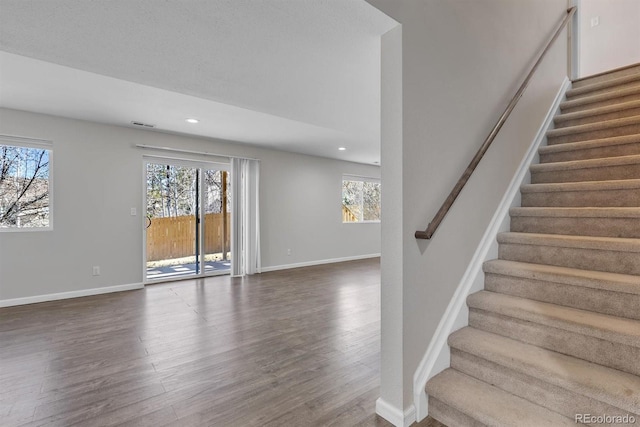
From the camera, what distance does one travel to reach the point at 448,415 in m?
1.55

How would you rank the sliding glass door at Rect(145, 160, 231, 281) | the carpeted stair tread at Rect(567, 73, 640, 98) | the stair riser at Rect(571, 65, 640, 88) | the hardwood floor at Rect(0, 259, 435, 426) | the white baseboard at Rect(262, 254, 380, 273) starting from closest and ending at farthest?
the hardwood floor at Rect(0, 259, 435, 426) < the carpeted stair tread at Rect(567, 73, 640, 98) < the stair riser at Rect(571, 65, 640, 88) < the sliding glass door at Rect(145, 160, 231, 281) < the white baseboard at Rect(262, 254, 380, 273)

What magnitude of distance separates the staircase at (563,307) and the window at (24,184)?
191 inches

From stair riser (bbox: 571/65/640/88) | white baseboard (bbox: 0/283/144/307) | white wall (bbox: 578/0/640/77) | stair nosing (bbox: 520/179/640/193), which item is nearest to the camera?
stair nosing (bbox: 520/179/640/193)

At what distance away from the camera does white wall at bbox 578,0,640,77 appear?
3984mm

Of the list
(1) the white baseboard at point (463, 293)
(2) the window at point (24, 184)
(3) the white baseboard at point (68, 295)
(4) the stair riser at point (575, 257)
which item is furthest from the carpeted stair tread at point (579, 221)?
(2) the window at point (24, 184)

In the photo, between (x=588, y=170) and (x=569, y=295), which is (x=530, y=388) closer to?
(x=569, y=295)

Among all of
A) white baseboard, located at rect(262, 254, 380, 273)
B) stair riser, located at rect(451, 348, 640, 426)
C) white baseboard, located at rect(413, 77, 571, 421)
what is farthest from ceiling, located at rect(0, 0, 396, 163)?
white baseboard, located at rect(262, 254, 380, 273)

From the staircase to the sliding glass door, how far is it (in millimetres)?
4587

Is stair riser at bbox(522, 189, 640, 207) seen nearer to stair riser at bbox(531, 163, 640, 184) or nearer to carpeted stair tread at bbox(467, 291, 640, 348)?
stair riser at bbox(531, 163, 640, 184)

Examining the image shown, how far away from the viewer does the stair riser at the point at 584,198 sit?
6.34 ft

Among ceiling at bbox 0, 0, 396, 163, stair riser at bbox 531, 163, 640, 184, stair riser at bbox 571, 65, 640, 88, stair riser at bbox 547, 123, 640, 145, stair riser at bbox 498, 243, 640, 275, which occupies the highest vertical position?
stair riser at bbox 571, 65, 640, 88

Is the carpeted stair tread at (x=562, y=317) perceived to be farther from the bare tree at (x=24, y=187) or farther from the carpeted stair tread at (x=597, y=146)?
the bare tree at (x=24, y=187)

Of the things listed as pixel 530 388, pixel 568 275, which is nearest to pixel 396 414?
pixel 530 388

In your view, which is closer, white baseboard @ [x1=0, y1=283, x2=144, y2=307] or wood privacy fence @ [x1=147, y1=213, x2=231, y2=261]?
white baseboard @ [x1=0, y1=283, x2=144, y2=307]
